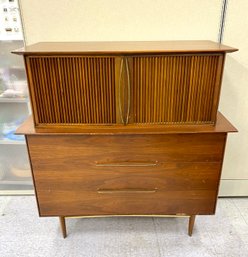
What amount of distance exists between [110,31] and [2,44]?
2.08 ft

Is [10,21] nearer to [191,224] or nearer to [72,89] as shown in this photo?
[72,89]

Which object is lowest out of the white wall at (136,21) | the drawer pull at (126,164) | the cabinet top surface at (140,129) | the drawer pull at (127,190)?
the drawer pull at (127,190)

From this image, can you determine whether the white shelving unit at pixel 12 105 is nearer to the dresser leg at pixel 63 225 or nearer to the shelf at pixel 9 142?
the shelf at pixel 9 142

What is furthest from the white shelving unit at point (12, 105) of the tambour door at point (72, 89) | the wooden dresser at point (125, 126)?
the tambour door at point (72, 89)

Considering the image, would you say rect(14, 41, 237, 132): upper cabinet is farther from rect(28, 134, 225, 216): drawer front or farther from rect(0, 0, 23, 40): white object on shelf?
rect(0, 0, 23, 40): white object on shelf

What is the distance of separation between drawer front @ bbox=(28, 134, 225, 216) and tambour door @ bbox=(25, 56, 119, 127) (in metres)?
0.09

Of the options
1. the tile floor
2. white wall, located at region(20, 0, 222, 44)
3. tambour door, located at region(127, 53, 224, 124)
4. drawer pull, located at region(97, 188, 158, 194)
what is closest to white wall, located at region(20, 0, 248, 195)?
white wall, located at region(20, 0, 222, 44)

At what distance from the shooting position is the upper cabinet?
38.6 inches

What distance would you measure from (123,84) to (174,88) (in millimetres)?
217

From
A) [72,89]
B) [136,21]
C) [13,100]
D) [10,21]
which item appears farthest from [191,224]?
[10,21]

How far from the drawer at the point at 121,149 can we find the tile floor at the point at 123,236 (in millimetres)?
533

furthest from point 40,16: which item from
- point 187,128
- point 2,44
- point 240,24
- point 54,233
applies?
point 54,233

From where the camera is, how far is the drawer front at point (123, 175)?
1.09 meters

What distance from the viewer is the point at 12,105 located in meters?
1.61
